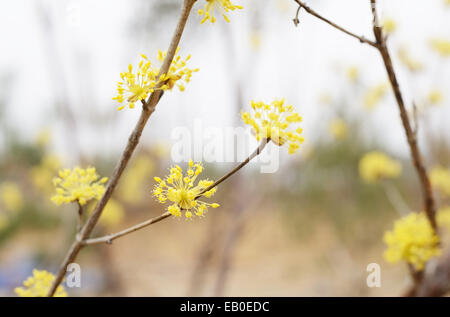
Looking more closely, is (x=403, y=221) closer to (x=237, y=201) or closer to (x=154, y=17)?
(x=237, y=201)

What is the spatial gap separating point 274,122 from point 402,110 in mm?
346

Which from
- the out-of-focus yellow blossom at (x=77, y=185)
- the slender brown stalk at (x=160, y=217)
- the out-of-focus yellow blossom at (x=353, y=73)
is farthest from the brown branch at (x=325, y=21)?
the out-of-focus yellow blossom at (x=353, y=73)

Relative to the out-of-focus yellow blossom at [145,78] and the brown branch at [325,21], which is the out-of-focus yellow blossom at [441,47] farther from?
the out-of-focus yellow blossom at [145,78]

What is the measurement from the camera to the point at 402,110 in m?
0.83

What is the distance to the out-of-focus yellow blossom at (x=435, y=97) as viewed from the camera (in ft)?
6.50

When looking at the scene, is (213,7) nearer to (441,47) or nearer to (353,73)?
(441,47)

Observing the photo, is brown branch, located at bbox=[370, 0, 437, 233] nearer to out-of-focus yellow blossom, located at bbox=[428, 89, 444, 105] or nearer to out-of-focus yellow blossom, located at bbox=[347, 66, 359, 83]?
out-of-focus yellow blossom, located at bbox=[428, 89, 444, 105]

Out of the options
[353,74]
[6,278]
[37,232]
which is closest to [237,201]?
[353,74]

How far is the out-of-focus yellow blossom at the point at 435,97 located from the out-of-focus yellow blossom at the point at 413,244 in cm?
120

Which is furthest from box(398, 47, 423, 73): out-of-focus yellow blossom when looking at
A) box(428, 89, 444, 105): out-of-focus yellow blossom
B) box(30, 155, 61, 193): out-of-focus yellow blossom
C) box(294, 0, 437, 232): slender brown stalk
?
box(30, 155, 61, 193): out-of-focus yellow blossom

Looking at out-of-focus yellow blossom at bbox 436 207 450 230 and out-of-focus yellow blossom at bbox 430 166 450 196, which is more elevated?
out-of-focus yellow blossom at bbox 430 166 450 196

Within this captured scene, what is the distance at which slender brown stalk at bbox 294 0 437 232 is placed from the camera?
73 cm

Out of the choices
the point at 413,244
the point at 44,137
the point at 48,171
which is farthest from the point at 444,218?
the point at 44,137

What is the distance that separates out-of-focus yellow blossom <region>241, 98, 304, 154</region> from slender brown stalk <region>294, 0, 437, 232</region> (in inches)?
6.6
